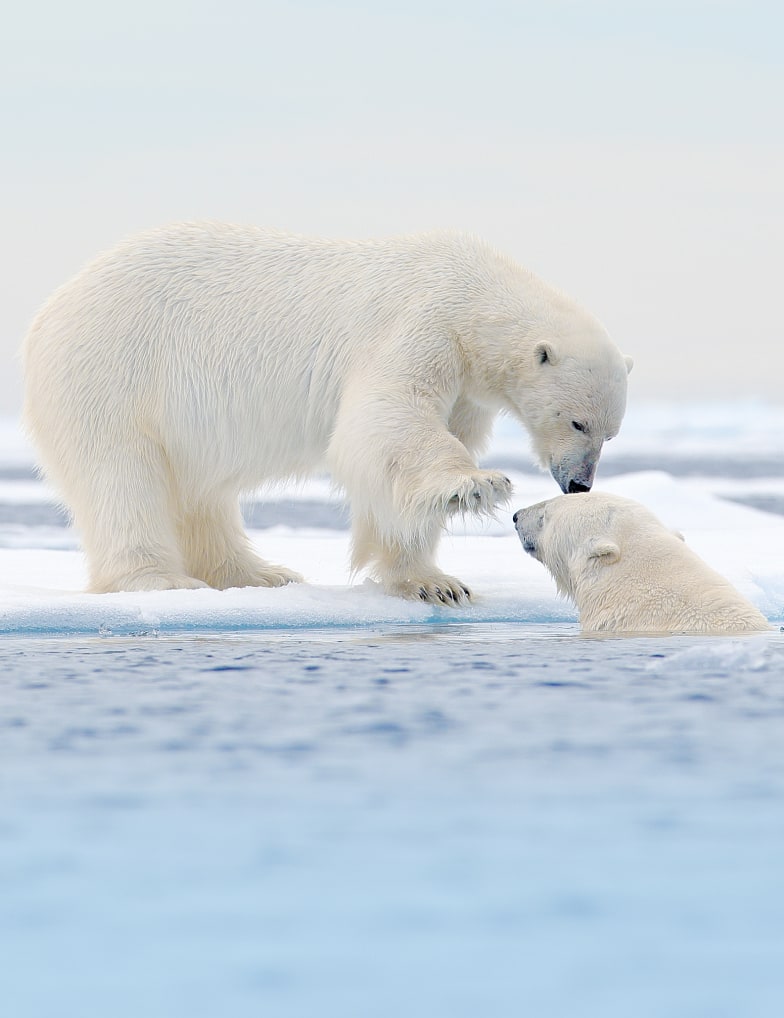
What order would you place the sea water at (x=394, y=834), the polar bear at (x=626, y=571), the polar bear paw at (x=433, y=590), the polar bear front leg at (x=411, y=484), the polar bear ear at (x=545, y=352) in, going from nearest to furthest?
1. the sea water at (x=394, y=834)
2. the polar bear at (x=626, y=571)
3. the polar bear front leg at (x=411, y=484)
4. the polar bear ear at (x=545, y=352)
5. the polar bear paw at (x=433, y=590)

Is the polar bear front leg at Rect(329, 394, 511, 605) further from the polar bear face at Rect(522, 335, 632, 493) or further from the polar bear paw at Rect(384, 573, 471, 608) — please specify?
the polar bear face at Rect(522, 335, 632, 493)

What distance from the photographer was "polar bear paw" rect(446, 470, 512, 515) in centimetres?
447

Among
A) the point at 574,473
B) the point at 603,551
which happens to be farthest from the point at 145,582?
the point at 603,551

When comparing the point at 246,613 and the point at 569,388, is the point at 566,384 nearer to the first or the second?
the point at 569,388

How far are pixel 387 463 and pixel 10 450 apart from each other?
27986 millimetres

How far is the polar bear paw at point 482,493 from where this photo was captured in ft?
14.7

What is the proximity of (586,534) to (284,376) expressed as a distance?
1334mm

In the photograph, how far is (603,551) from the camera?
4.48m

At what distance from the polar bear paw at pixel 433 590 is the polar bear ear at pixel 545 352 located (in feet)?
2.90

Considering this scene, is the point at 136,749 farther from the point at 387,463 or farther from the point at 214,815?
the point at 387,463

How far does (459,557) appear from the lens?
662 centimetres

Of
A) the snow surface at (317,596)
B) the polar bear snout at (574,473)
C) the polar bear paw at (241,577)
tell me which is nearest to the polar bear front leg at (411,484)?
the snow surface at (317,596)

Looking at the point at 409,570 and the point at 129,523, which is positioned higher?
the point at 129,523

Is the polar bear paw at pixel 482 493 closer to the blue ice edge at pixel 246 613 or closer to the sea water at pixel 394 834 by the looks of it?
the blue ice edge at pixel 246 613
